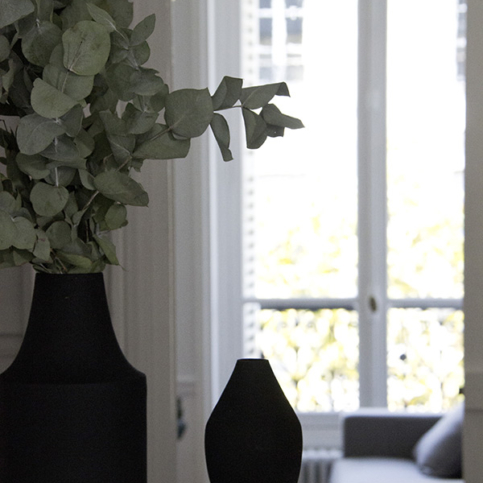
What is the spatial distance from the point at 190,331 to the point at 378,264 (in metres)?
1.32

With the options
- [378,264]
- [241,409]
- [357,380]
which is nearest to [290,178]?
[378,264]

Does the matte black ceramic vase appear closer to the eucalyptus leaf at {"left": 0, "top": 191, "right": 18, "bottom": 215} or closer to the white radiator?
the eucalyptus leaf at {"left": 0, "top": 191, "right": 18, "bottom": 215}

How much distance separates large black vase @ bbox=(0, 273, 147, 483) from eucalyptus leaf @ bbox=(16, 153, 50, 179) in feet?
0.37

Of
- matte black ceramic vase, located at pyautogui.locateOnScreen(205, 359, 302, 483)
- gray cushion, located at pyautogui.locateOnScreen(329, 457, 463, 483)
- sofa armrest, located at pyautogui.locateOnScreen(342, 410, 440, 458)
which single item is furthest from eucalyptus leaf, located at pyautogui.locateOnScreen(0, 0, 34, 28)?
sofa armrest, located at pyautogui.locateOnScreen(342, 410, 440, 458)

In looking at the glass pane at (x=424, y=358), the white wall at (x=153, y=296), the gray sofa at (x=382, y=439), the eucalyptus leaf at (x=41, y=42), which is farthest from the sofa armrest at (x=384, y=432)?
the eucalyptus leaf at (x=41, y=42)

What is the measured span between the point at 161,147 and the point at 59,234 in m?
0.14

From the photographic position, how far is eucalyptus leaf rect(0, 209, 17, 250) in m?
0.67

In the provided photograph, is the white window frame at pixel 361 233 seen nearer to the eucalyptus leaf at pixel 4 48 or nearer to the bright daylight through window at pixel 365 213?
the bright daylight through window at pixel 365 213

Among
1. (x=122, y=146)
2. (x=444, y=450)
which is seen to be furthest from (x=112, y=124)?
(x=444, y=450)

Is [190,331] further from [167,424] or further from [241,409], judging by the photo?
[241,409]

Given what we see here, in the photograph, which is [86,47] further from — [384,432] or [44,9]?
[384,432]

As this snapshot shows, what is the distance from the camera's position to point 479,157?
1.33 m

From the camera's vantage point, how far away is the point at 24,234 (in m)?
0.69

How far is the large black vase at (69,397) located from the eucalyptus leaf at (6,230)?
0.09 meters
